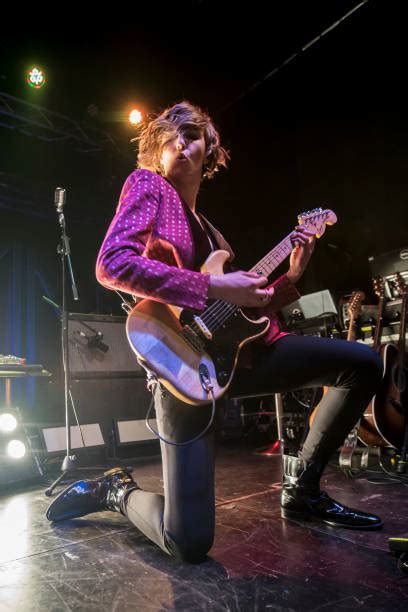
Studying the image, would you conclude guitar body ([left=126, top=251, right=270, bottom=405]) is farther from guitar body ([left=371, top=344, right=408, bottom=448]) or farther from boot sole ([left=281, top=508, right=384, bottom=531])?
guitar body ([left=371, top=344, right=408, bottom=448])

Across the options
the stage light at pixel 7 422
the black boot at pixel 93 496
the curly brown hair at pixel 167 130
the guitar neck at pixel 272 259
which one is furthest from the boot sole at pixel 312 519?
the stage light at pixel 7 422

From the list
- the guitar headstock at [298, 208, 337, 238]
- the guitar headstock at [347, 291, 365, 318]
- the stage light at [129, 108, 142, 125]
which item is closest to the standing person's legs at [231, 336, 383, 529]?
the guitar headstock at [298, 208, 337, 238]

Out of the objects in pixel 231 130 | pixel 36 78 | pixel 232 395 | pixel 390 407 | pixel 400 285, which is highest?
pixel 36 78

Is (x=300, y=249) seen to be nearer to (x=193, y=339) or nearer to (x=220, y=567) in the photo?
(x=193, y=339)

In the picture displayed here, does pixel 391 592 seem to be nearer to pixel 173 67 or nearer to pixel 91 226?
pixel 173 67

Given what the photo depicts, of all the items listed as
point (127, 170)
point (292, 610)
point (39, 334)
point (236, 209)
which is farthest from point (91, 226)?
point (292, 610)

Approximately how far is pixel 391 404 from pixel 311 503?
2036 mm

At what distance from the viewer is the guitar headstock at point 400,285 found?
4.05 m

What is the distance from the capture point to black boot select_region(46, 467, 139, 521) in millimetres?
1999

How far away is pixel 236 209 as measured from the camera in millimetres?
7047

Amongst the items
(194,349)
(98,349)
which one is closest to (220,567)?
(194,349)

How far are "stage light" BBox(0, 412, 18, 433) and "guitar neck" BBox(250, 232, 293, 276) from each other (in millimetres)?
2876

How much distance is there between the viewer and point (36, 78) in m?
5.43

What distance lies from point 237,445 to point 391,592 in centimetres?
445
